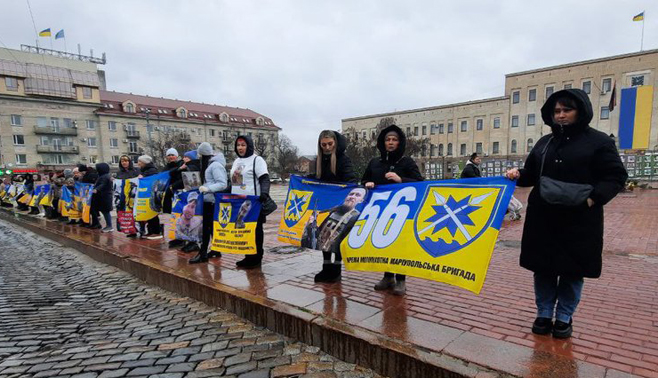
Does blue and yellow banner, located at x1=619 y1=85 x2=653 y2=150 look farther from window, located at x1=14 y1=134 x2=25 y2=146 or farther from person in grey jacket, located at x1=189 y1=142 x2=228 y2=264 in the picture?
window, located at x1=14 y1=134 x2=25 y2=146

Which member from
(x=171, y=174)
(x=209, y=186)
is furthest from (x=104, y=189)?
(x=209, y=186)

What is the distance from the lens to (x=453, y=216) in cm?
327

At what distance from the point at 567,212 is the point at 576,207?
7cm

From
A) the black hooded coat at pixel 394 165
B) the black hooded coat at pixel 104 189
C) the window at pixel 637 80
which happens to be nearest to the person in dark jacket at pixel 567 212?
the black hooded coat at pixel 394 165

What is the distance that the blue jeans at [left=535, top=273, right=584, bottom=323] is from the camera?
107 inches

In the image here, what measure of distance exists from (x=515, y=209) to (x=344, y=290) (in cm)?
818

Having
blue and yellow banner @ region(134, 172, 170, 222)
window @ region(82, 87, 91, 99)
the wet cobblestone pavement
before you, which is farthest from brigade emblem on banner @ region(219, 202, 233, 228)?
window @ region(82, 87, 91, 99)

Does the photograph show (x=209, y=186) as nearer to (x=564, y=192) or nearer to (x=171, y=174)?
(x=171, y=174)

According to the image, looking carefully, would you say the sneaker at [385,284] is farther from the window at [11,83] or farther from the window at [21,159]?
the window at [11,83]

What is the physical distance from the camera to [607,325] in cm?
308

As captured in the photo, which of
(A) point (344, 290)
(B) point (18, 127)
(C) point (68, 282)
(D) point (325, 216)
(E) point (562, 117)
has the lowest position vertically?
(C) point (68, 282)

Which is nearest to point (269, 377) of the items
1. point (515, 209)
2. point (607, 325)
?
point (607, 325)

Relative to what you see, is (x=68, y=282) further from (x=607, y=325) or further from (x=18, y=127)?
(x=18, y=127)

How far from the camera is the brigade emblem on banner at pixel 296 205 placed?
465cm
